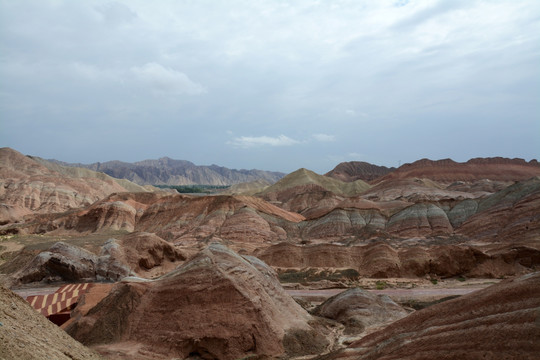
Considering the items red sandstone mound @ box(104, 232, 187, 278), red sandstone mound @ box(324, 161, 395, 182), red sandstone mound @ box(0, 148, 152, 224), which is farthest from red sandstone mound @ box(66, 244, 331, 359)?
red sandstone mound @ box(324, 161, 395, 182)

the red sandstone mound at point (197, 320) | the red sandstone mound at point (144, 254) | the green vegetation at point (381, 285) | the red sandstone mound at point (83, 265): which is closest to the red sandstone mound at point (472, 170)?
the green vegetation at point (381, 285)

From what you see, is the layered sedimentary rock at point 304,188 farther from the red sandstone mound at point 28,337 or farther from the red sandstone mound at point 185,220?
the red sandstone mound at point 28,337

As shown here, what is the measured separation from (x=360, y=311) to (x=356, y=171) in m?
137

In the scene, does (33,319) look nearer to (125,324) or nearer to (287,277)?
(125,324)

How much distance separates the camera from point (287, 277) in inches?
1152

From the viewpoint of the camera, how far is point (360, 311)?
15.6 metres

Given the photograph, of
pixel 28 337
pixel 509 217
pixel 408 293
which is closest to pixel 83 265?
pixel 28 337

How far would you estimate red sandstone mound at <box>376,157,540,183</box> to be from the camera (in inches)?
3888

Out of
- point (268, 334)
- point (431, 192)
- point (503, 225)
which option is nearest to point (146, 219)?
point (503, 225)

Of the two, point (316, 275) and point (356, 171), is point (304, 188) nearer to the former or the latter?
point (356, 171)

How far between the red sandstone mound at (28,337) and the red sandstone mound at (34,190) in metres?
61.4

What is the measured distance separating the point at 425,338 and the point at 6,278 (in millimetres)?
24483

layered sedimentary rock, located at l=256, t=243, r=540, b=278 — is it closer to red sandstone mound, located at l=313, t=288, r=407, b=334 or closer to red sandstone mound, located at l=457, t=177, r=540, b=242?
red sandstone mound, located at l=457, t=177, r=540, b=242

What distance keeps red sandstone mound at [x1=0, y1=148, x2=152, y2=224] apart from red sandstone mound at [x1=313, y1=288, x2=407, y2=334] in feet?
193
